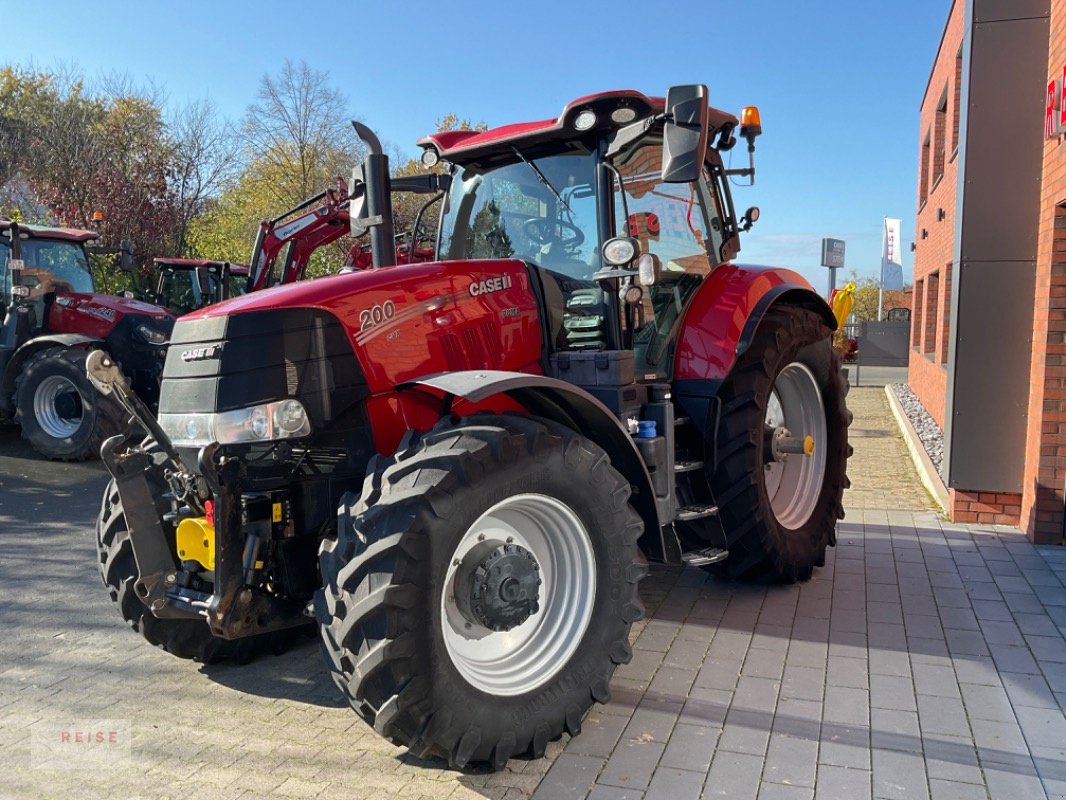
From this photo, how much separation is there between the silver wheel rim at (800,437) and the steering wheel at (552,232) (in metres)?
1.79

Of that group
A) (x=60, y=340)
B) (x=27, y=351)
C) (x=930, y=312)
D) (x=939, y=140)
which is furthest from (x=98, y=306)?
(x=939, y=140)

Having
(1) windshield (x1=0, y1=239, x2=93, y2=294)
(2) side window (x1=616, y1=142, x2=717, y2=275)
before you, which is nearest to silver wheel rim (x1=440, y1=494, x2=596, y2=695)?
(2) side window (x1=616, y1=142, x2=717, y2=275)

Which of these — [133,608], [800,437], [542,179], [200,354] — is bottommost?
[133,608]

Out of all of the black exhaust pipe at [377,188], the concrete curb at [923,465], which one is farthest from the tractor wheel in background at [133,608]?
the concrete curb at [923,465]

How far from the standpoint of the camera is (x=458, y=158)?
14.7 ft

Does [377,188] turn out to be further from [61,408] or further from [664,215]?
[61,408]

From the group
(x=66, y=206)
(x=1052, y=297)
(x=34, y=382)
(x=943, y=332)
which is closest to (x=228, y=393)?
(x=1052, y=297)

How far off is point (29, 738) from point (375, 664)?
1624 mm

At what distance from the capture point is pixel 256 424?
311cm

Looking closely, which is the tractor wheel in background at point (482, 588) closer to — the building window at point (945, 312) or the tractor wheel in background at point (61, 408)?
the tractor wheel in background at point (61, 408)

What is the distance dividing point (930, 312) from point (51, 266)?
12046 mm

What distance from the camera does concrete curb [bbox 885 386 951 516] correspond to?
7090mm

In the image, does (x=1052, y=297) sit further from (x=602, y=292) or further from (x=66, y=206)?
(x=66, y=206)

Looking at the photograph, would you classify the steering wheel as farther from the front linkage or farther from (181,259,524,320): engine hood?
the front linkage
